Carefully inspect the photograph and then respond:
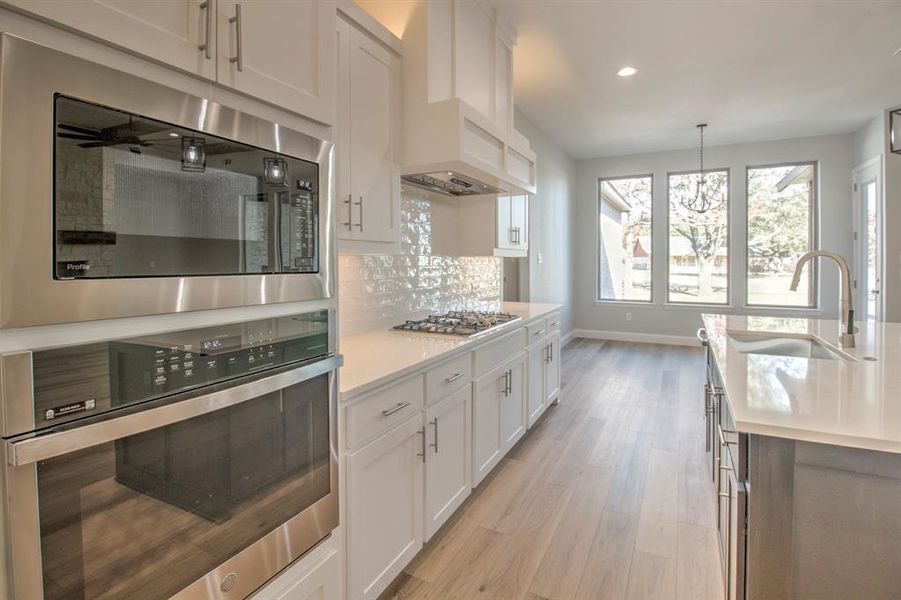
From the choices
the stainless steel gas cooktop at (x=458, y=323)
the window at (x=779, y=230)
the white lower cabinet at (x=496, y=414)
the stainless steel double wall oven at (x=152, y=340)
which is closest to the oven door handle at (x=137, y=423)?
the stainless steel double wall oven at (x=152, y=340)

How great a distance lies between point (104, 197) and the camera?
0.81m

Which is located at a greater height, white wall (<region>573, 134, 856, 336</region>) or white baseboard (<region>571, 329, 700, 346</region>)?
white wall (<region>573, 134, 856, 336</region>)

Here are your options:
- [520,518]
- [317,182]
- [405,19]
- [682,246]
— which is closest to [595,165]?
[682,246]

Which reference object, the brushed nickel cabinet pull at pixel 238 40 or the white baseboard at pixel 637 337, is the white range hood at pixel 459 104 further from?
the white baseboard at pixel 637 337

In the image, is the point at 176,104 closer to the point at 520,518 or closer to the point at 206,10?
the point at 206,10

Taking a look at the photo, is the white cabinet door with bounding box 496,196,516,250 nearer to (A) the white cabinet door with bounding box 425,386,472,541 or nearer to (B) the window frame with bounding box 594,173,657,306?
(A) the white cabinet door with bounding box 425,386,472,541

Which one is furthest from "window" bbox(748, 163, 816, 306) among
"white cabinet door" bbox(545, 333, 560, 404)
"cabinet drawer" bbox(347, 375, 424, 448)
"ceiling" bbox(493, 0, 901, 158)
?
"cabinet drawer" bbox(347, 375, 424, 448)

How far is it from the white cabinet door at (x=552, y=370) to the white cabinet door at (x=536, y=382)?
0.10 metres

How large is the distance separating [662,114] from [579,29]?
7.74 feet

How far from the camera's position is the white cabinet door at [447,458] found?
1.98 m

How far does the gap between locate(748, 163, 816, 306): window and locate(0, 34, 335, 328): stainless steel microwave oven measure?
23.2 feet

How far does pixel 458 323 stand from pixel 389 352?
2.52ft

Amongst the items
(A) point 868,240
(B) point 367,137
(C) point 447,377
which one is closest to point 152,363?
(C) point 447,377

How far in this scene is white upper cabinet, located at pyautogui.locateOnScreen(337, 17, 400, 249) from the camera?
1917 mm
